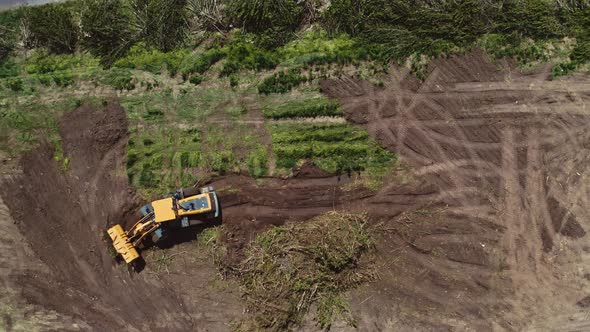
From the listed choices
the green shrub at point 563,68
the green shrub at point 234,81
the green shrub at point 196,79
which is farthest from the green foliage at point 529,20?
the green shrub at point 196,79

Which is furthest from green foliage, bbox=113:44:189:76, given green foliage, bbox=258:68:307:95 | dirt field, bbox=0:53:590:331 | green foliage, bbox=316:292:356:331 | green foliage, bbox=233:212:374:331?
green foliage, bbox=316:292:356:331

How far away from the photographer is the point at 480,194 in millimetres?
14344

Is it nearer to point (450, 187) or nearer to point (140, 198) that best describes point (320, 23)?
point (450, 187)

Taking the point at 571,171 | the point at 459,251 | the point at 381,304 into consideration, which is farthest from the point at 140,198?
the point at 571,171

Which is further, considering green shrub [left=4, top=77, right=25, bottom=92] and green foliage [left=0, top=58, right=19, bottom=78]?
green foliage [left=0, top=58, right=19, bottom=78]

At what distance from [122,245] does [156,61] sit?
22.1 feet

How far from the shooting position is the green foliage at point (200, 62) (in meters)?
15.3

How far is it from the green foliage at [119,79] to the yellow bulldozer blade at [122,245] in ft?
17.0

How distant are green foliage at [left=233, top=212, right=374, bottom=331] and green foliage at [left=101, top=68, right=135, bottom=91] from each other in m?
7.57

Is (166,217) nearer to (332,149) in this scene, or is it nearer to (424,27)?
(332,149)

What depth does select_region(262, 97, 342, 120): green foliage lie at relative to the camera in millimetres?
14891

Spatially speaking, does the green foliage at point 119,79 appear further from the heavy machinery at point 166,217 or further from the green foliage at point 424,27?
the green foliage at point 424,27

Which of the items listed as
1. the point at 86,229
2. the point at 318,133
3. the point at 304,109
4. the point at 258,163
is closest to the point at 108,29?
the point at 86,229

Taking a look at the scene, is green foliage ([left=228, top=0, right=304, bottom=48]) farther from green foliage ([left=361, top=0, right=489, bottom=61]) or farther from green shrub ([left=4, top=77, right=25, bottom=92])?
green shrub ([left=4, top=77, right=25, bottom=92])
